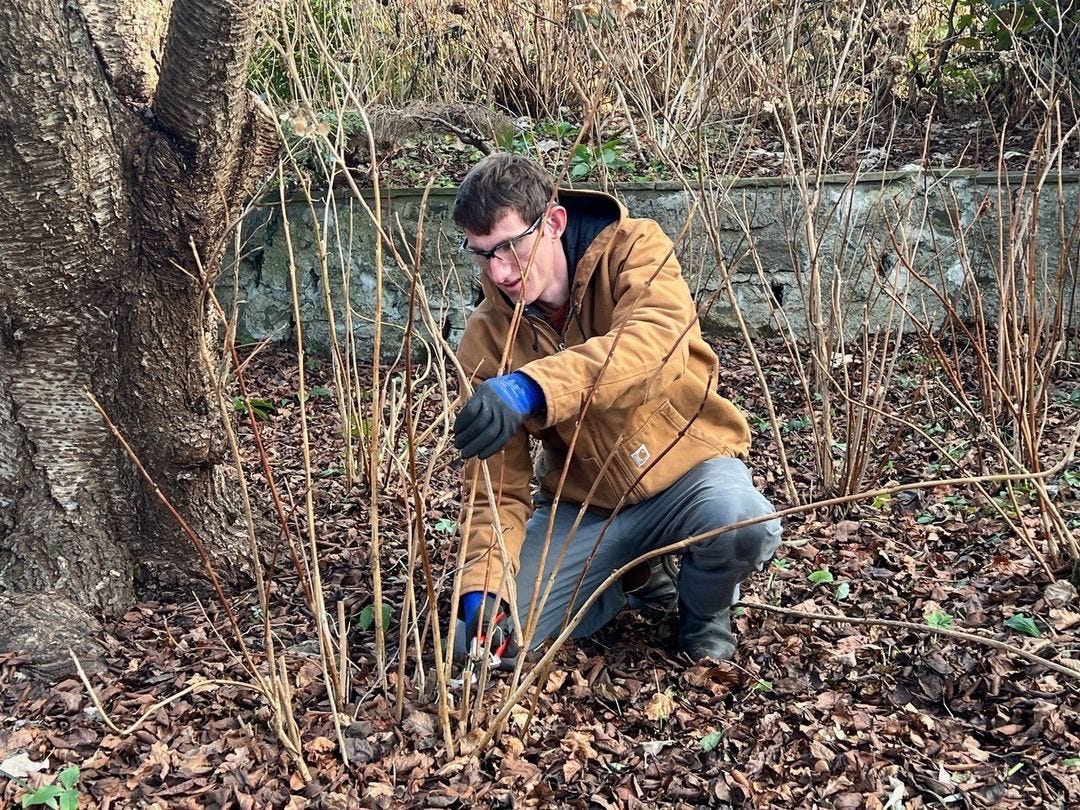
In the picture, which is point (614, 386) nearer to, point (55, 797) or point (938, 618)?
point (938, 618)

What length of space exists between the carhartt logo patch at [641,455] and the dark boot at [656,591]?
1.12ft

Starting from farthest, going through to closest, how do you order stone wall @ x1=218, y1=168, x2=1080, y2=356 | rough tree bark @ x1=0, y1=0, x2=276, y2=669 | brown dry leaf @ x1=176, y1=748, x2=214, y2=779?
stone wall @ x1=218, y1=168, x2=1080, y2=356, rough tree bark @ x1=0, y1=0, x2=276, y2=669, brown dry leaf @ x1=176, y1=748, x2=214, y2=779

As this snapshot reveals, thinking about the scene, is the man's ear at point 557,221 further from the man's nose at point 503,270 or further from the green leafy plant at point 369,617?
the green leafy plant at point 369,617

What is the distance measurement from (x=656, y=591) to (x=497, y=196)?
3.82 feet

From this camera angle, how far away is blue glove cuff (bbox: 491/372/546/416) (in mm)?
1752

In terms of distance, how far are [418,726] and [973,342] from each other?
5.54 feet

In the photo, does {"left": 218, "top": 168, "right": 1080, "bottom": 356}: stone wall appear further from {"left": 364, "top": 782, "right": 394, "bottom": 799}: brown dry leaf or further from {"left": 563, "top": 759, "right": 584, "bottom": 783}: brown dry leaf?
{"left": 364, "top": 782, "right": 394, "bottom": 799}: brown dry leaf

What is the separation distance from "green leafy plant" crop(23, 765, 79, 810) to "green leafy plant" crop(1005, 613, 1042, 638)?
204 centimetres

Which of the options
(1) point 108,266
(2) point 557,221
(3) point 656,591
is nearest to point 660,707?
(3) point 656,591

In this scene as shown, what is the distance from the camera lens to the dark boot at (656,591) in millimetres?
2535

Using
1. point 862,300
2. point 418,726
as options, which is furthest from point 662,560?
point 862,300

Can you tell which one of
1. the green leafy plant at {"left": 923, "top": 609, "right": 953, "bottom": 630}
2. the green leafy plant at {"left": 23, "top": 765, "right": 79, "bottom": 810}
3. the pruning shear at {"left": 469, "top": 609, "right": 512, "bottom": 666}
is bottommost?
the green leafy plant at {"left": 923, "top": 609, "right": 953, "bottom": 630}

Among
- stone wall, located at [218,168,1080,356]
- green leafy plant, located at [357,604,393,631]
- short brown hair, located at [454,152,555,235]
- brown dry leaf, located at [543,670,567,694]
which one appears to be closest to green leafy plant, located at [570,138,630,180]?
stone wall, located at [218,168,1080,356]

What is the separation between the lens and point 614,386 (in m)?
1.94
